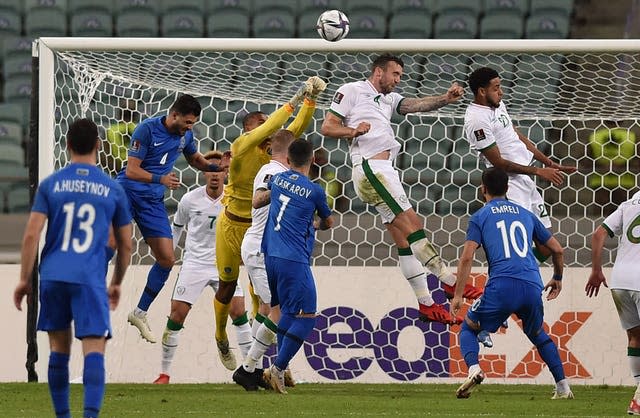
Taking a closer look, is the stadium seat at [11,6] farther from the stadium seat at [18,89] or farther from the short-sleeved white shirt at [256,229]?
the short-sleeved white shirt at [256,229]

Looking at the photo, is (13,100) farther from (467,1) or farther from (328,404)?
(328,404)

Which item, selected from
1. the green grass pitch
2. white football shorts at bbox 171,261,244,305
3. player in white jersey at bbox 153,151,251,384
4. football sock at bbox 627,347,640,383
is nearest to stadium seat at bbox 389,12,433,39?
player in white jersey at bbox 153,151,251,384

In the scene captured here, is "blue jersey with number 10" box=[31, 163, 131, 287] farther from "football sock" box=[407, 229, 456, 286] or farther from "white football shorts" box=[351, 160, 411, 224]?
"football sock" box=[407, 229, 456, 286]

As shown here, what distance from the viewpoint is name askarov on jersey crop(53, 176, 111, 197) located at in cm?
590

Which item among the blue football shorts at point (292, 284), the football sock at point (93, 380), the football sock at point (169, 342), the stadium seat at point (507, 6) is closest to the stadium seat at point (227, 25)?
the stadium seat at point (507, 6)

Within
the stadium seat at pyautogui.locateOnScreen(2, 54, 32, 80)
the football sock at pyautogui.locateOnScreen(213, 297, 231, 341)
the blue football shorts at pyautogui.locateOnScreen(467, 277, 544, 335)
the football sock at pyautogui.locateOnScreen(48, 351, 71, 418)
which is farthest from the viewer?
→ the stadium seat at pyautogui.locateOnScreen(2, 54, 32, 80)

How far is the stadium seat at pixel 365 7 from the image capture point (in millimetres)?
17062

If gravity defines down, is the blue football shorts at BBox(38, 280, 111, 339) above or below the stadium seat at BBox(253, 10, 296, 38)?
above

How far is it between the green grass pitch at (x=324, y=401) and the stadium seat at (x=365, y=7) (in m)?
7.74

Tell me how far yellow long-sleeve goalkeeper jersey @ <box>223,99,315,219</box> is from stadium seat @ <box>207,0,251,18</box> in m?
7.50

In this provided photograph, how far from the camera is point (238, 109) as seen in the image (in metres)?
13.3

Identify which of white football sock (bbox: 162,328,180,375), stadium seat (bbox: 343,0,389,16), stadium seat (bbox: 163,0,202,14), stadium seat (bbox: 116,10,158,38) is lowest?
white football sock (bbox: 162,328,180,375)

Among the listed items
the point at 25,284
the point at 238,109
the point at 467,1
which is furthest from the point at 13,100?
the point at 25,284

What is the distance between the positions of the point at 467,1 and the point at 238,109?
16.5 ft
